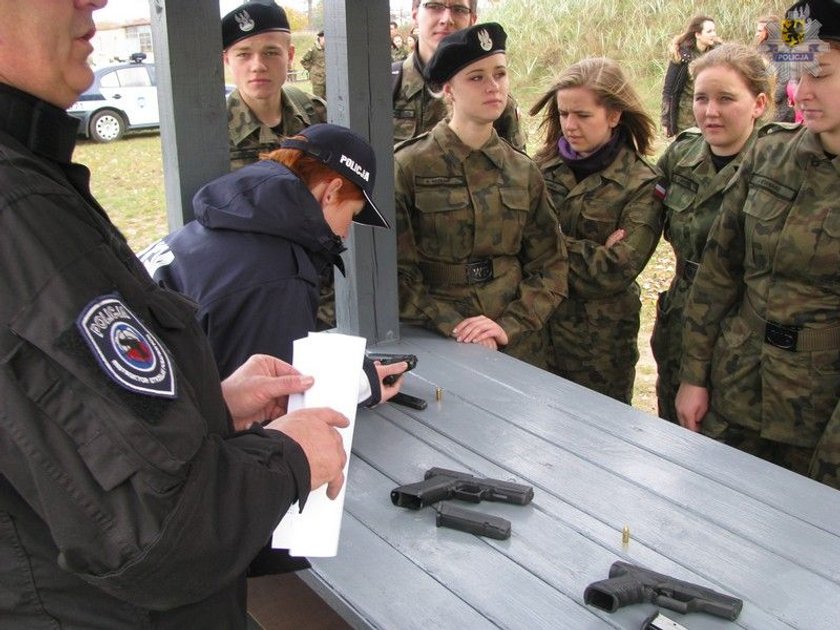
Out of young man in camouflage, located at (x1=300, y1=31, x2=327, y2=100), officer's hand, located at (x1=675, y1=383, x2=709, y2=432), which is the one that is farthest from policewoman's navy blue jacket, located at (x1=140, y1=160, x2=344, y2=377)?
young man in camouflage, located at (x1=300, y1=31, x2=327, y2=100)

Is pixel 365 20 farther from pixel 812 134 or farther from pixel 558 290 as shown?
pixel 812 134

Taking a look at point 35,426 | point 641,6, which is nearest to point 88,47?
point 35,426

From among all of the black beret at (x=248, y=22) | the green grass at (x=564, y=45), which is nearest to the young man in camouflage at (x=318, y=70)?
the green grass at (x=564, y=45)

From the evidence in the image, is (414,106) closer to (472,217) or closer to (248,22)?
(248,22)

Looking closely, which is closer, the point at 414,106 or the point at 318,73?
the point at 414,106

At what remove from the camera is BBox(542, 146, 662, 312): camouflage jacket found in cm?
323

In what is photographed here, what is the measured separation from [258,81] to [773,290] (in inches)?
90.4

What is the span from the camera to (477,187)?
2969mm

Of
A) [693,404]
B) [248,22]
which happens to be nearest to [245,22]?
[248,22]

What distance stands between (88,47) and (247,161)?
9.12 feet

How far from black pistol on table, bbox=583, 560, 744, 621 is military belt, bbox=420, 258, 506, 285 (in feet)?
5.21

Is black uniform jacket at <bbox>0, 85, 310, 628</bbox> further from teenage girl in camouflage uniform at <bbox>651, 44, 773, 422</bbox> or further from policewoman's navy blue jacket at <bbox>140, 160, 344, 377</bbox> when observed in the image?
teenage girl in camouflage uniform at <bbox>651, 44, 773, 422</bbox>

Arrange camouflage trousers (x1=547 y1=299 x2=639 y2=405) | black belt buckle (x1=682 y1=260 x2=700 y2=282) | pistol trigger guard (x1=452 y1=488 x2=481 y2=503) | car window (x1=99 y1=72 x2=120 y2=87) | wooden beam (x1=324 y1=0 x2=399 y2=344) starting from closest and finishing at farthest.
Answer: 1. pistol trigger guard (x1=452 y1=488 x2=481 y2=503)
2. wooden beam (x1=324 y1=0 x2=399 y2=344)
3. black belt buckle (x1=682 y1=260 x2=700 y2=282)
4. camouflage trousers (x1=547 y1=299 x2=639 y2=405)
5. car window (x1=99 y1=72 x2=120 y2=87)

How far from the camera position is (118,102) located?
46.4 ft
